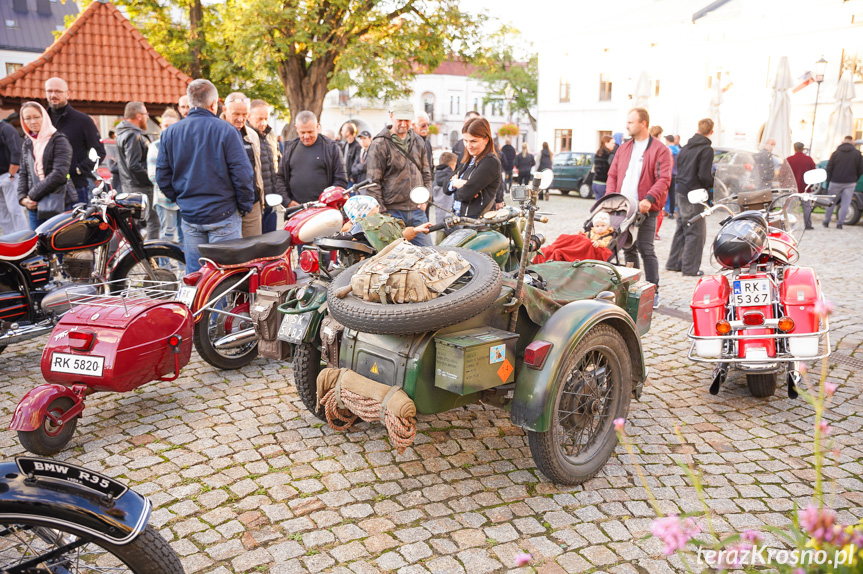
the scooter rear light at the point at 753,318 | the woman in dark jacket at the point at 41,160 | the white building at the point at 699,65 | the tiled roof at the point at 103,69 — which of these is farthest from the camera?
the white building at the point at 699,65

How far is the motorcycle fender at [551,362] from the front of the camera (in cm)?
307

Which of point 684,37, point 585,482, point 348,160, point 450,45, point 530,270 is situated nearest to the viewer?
point 585,482

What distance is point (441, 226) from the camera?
14.0 feet

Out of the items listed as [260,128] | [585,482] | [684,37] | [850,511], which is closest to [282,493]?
[585,482]

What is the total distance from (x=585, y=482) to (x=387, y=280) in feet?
4.97

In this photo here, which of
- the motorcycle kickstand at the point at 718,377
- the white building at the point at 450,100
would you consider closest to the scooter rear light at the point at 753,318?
the motorcycle kickstand at the point at 718,377

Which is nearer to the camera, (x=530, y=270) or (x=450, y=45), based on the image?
(x=530, y=270)

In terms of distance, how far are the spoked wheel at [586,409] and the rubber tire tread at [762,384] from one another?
1.35m

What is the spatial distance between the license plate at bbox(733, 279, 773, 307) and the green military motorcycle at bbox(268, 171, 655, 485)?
956 millimetres

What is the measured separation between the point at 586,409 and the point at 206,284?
2865 mm

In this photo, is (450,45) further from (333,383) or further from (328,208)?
(333,383)

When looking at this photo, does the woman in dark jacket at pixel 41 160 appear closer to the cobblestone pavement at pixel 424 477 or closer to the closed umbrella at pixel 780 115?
the cobblestone pavement at pixel 424 477

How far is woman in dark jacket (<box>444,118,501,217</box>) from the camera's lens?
5.44 metres

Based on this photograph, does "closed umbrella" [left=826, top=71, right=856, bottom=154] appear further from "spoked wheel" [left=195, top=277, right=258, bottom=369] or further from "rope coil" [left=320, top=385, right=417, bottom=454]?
"rope coil" [left=320, top=385, right=417, bottom=454]
